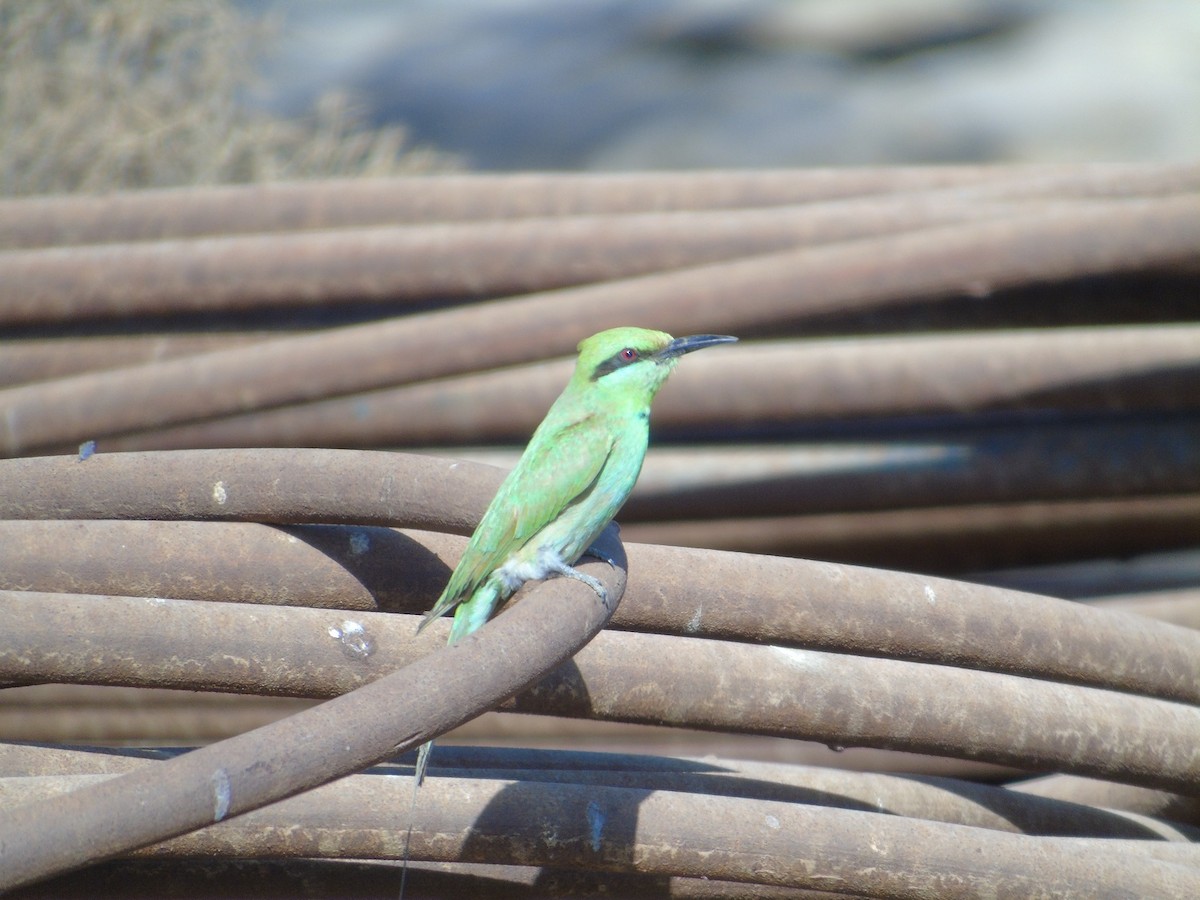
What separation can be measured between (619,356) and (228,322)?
1.47 metres

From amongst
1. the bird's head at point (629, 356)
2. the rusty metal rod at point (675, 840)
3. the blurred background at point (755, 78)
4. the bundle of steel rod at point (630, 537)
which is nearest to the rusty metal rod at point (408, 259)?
the bundle of steel rod at point (630, 537)

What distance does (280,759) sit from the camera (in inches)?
59.5

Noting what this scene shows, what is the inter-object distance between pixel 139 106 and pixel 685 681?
6.28 m

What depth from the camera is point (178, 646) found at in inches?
75.8

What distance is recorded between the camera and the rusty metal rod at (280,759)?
4.70ft

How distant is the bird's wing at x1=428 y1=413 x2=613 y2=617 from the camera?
238cm

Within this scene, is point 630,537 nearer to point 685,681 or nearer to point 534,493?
point 534,493

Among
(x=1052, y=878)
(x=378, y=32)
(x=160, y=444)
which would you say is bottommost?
(x=1052, y=878)

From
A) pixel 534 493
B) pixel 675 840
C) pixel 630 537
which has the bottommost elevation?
pixel 675 840

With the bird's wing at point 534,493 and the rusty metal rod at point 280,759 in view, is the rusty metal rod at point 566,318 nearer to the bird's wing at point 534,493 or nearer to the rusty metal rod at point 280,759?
the bird's wing at point 534,493

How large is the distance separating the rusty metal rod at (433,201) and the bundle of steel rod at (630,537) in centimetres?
2

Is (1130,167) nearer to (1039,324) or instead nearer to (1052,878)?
(1039,324)

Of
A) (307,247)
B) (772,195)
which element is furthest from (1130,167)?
(307,247)

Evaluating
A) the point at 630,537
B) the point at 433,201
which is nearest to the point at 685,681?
the point at 630,537
